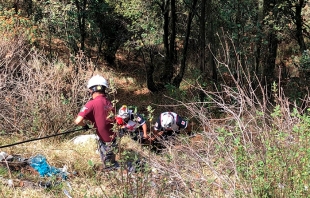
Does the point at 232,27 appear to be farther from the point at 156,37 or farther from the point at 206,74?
the point at 156,37

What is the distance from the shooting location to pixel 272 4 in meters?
8.30

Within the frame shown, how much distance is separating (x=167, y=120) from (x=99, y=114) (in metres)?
2.05

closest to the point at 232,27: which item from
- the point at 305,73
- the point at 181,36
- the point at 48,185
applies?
the point at 305,73

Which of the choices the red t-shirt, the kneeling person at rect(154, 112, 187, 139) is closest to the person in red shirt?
the red t-shirt

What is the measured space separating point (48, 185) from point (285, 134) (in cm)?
263

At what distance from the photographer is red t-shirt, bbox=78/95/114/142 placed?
434cm

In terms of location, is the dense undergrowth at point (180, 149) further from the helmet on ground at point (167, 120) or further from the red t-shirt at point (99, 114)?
the helmet on ground at point (167, 120)

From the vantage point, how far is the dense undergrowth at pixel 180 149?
2732 mm

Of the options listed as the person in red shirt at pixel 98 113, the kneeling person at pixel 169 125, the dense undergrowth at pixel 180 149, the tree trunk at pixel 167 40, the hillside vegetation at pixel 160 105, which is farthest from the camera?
the tree trunk at pixel 167 40

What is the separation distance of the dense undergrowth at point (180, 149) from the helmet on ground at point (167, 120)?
130 cm

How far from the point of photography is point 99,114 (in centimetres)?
437

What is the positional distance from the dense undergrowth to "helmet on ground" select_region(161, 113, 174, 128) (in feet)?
4.26

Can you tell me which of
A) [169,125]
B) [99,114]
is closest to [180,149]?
[99,114]

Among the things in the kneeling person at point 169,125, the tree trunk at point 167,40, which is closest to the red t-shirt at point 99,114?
the kneeling person at point 169,125
